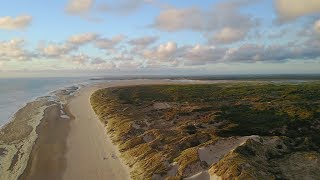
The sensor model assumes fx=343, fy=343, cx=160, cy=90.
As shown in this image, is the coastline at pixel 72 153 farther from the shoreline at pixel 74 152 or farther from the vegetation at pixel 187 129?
the vegetation at pixel 187 129

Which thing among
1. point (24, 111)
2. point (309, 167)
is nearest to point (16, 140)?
point (24, 111)

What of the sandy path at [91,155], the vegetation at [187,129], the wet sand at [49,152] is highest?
the vegetation at [187,129]

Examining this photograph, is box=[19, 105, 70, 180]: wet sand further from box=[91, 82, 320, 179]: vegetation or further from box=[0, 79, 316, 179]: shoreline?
box=[91, 82, 320, 179]: vegetation

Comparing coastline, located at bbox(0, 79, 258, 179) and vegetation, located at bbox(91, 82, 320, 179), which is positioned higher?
vegetation, located at bbox(91, 82, 320, 179)

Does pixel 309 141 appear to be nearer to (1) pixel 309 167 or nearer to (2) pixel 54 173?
(1) pixel 309 167

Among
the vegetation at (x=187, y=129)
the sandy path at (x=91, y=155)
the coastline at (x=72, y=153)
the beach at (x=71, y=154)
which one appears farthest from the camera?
the coastline at (x=72, y=153)

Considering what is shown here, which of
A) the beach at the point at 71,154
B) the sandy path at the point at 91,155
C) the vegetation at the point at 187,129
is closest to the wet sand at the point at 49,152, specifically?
the beach at the point at 71,154

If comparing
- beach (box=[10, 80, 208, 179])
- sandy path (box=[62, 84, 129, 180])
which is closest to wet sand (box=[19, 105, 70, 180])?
beach (box=[10, 80, 208, 179])

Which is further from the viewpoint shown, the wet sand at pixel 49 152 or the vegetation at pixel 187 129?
the wet sand at pixel 49 152

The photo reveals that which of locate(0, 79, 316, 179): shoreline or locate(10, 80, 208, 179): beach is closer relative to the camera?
locate(10, 80, 208, 179): beach
